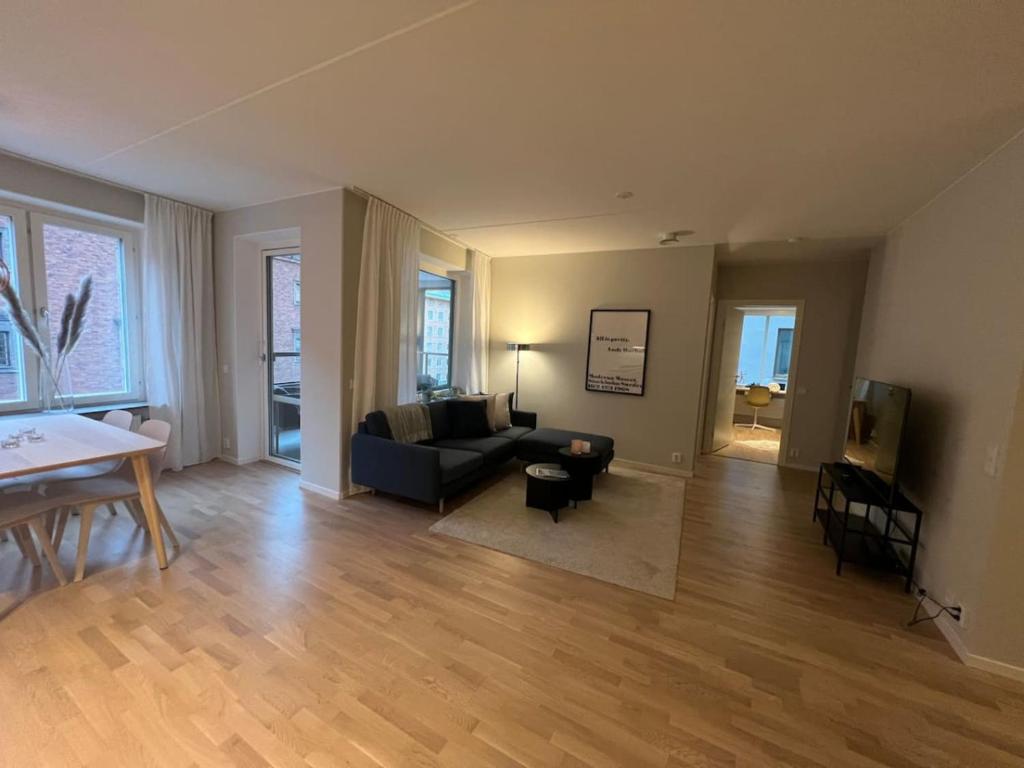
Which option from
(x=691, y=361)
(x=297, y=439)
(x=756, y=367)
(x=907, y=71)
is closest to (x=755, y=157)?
(x=907, y=71)

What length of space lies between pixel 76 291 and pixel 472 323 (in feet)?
12.6

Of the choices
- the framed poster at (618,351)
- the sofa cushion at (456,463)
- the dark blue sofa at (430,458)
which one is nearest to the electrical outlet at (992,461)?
the dark blue sofa at (430,458)

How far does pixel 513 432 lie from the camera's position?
4742 millimetres

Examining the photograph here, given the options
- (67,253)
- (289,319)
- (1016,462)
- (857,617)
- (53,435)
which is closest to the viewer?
(1016,462)

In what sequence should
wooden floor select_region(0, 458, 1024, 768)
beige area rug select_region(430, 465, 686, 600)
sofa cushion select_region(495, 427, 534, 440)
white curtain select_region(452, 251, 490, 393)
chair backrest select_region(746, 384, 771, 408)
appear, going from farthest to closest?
1. chair backrest select_region(746, 384, 771, 408)
2. white curtain select_region(452, 251, 490, 393)
3. sofa cushion select_region(495, 427, 534, 440)
4. beige area rug select_region(430, 465, 686, 600)
5. wooden floor select_region(0, 458, 1024, 768)

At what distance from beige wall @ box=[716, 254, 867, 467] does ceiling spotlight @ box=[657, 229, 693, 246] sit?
190cm

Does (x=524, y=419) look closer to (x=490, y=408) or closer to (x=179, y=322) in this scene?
(x=490, y=408)

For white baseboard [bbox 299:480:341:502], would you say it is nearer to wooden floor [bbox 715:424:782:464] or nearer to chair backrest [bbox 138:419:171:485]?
chair backrest [bbox 138:419:171:485]

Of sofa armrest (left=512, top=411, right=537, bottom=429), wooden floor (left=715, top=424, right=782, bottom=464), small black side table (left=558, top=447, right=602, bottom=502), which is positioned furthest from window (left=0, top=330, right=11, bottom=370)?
wooden floor (left=715, top=424, right=782, bottom=464)

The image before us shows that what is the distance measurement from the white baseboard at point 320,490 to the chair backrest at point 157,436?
123 centimetres

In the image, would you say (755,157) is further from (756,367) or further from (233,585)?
(756,367)

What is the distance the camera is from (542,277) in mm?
5402

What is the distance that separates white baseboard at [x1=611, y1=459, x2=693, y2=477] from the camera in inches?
187

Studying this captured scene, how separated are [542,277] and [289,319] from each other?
3.15 metres
